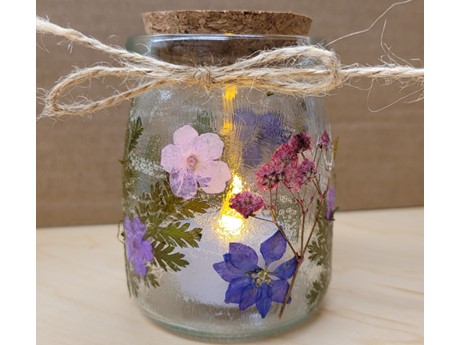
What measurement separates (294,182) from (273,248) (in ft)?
0.20

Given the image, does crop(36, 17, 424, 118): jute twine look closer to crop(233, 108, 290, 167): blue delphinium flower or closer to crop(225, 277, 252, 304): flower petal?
crop(233, 108, 290, 167): blue delphinium flower

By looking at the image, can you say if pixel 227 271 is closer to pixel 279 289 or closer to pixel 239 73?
pixel 279 289

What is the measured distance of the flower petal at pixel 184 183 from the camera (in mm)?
475

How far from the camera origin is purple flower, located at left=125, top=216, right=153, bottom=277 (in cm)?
51

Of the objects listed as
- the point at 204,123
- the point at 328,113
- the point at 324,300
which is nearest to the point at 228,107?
the point at 204,123

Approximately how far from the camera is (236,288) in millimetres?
486

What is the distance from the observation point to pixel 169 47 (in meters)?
0.47

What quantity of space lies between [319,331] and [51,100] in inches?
12.5

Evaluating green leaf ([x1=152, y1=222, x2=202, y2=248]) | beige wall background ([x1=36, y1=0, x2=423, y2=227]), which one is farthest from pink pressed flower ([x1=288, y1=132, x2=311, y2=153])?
beige wall background ([x1=36, y1=0, x2=423, y2=227])

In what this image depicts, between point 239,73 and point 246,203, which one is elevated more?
point 239,73

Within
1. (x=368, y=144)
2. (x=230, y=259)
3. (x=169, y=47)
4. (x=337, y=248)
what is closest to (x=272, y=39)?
(x=169, y=47)

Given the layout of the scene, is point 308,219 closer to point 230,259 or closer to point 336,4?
point 230,259

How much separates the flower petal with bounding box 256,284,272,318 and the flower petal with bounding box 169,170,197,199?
0.34 feet

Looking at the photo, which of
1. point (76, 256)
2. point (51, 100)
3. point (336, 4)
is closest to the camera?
point (51, 100)
